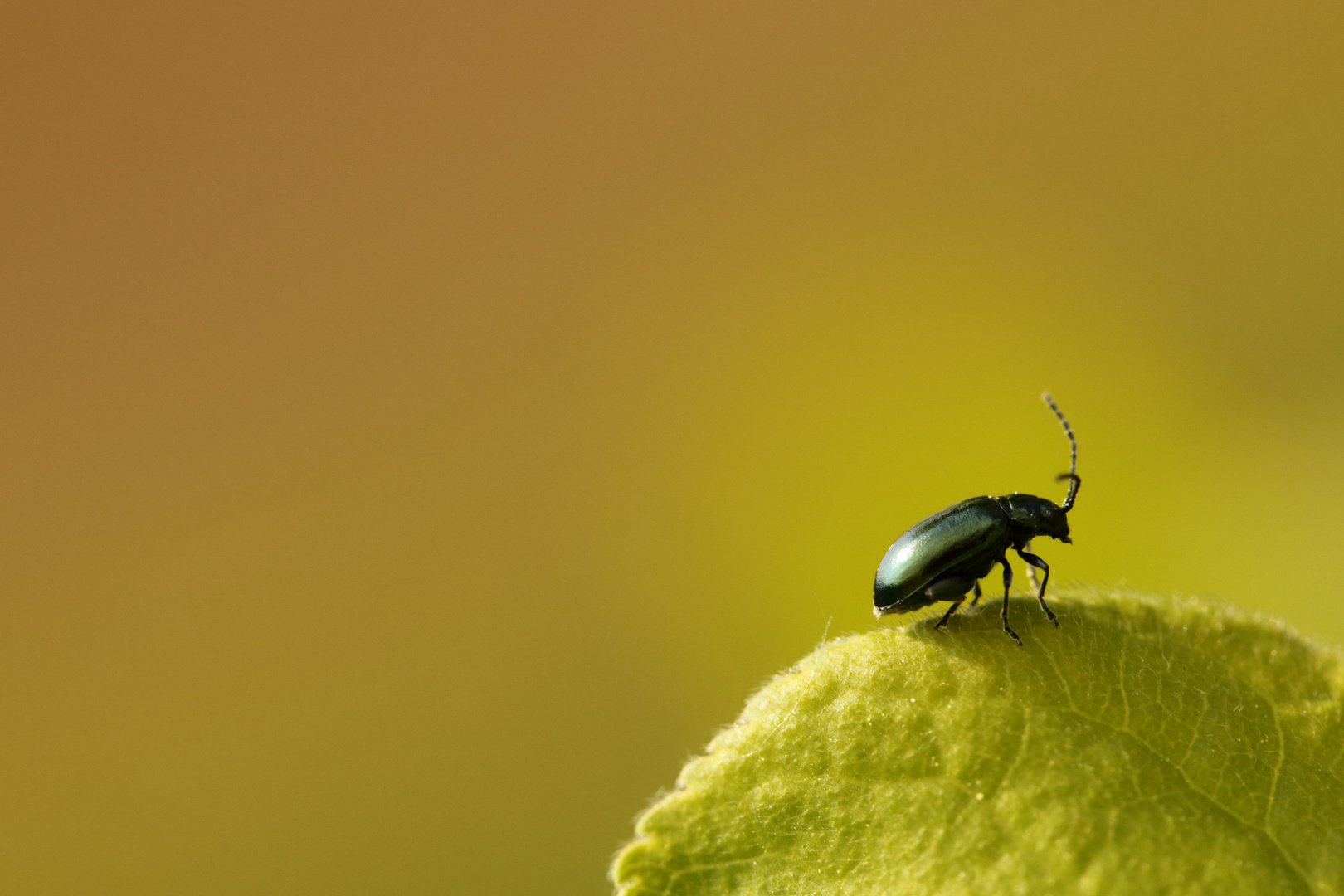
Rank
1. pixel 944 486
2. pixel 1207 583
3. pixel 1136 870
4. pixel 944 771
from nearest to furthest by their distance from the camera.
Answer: pixel 1136 870 < pixel 944 771 < pixel 1207 583 < pixel 944 486

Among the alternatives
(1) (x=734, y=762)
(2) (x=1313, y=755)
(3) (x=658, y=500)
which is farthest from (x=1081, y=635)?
(3) (x=658, y=500)

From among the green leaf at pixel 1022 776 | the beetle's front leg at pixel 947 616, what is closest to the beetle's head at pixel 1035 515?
the beetle's front leg at pixel 947 616

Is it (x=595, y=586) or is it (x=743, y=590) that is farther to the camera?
(x=595, y=586)

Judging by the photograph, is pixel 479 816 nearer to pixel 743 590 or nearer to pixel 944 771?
pixel 743 590

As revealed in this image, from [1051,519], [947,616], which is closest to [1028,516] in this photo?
[1051,519]

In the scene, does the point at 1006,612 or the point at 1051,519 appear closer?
the point at 1006,612

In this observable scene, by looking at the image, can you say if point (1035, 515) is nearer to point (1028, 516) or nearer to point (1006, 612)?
point (1028, 516)
